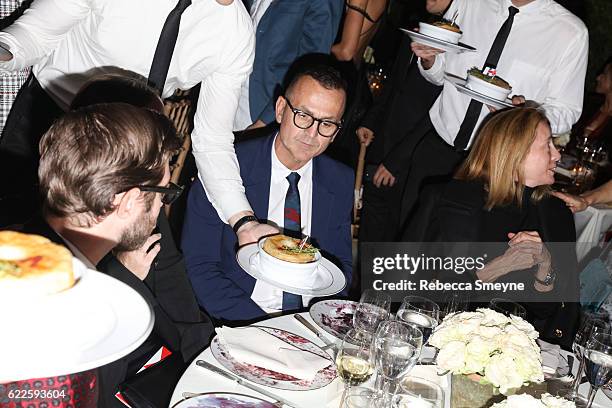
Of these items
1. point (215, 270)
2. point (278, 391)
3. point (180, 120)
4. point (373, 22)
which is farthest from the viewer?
point (373, 22)

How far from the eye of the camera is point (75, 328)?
1150 millimetres

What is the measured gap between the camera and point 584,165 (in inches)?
189

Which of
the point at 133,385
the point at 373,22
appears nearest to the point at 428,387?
the point at 133,385

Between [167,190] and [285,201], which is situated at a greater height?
[167,190]

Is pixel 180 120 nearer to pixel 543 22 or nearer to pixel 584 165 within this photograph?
pixel 543 22

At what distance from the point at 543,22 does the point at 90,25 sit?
96.6 inches

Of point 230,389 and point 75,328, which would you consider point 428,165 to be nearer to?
point 230,389

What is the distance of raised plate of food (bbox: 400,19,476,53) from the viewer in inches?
143

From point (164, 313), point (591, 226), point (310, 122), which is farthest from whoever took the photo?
point (591, 226)

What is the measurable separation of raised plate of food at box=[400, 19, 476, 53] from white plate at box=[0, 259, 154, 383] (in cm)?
265

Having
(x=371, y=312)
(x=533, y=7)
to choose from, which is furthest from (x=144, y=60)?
(x=533, y=7)

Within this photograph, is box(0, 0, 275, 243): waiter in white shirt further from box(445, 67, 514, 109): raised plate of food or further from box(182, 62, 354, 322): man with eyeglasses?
box(445, 67, 514, 109): raised plate of food

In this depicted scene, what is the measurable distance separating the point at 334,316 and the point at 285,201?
73cm

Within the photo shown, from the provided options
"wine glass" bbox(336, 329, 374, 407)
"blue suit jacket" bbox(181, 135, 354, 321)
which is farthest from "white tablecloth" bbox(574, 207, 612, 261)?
"wine glass" bbox(336, 329, 374, 407)
